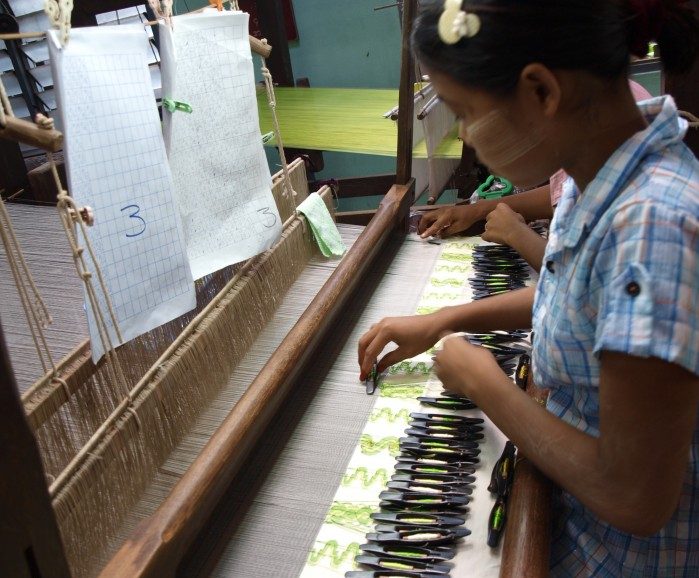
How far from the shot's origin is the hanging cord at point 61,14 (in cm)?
94

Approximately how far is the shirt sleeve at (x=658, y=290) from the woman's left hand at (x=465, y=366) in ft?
1.01

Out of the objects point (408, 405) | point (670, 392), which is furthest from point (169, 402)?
point (670, 392)

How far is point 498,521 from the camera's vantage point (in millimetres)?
1018

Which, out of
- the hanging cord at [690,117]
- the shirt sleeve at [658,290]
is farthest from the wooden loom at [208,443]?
the hanging cord at [690,117]

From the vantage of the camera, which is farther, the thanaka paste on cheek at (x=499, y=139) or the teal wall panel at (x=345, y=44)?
the teal wall panel at (x=345, y=44)

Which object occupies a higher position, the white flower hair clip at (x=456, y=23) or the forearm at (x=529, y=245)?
the white flower hair clip at (x=456, y=23)

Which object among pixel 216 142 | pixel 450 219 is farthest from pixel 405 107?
pixel 216 142

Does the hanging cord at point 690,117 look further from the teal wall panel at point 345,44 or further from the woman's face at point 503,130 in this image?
the teal wall panel at point 345,44

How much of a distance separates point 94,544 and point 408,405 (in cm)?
58

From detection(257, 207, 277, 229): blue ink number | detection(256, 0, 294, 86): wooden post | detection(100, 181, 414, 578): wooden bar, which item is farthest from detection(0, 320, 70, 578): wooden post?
detection(256, 0, 294, 86): wooden post

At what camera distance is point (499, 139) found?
834 mm

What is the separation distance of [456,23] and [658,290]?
35 cm

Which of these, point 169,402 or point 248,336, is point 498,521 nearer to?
point 169,402

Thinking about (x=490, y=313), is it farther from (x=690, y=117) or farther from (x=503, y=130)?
(x=690, y=117)
